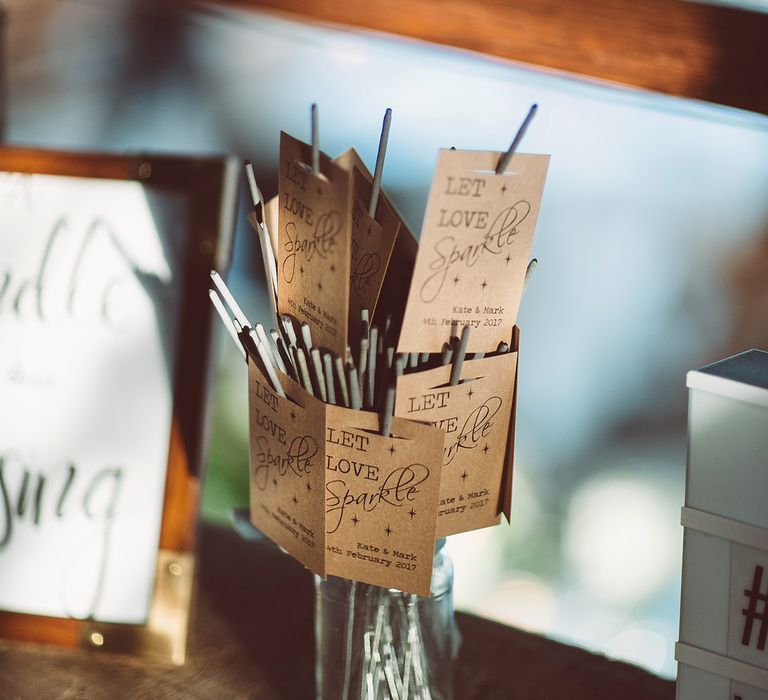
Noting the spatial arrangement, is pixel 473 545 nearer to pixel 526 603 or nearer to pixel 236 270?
pixel 526 603

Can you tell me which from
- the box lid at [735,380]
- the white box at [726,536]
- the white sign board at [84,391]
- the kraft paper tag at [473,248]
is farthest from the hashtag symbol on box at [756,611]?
the white sign board at [84,391]

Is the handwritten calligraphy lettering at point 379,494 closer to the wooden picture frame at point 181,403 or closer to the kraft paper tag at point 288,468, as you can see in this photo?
the kraft paper tag at point 288,468

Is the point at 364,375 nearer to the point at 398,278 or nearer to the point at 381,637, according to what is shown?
the point at 398,278

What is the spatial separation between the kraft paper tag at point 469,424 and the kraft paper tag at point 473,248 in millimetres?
20

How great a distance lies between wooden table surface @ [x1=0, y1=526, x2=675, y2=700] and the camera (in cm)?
63

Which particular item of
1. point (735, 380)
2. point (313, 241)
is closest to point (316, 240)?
point (313, 241)

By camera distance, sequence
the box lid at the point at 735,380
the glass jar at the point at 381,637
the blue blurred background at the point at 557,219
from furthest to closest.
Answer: the blue blurred background at the point at 557,219 < the glass jar at the point at 381,637 < the box lid at the point at 735,380

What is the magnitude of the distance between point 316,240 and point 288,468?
0.15 meters

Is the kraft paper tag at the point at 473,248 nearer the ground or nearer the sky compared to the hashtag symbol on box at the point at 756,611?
nearer the sky

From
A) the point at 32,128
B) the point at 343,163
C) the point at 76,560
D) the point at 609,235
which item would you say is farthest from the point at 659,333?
the point at 32,128

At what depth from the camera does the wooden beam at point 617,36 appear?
2.09 feet

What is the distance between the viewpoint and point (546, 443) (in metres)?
0.81

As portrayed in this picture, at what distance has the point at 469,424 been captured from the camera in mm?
517

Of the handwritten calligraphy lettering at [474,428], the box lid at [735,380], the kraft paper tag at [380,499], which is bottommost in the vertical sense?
the kraft paper tag at [380,499]
